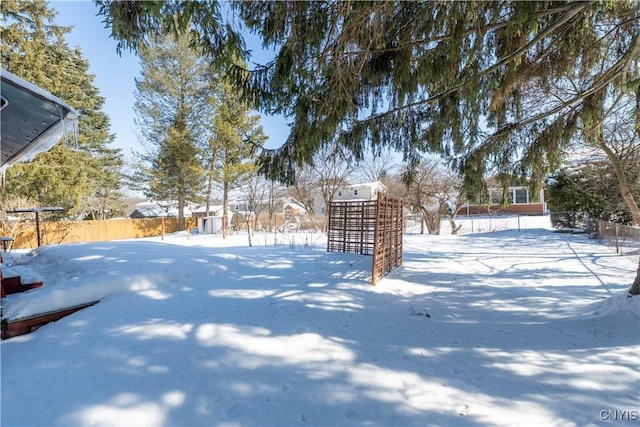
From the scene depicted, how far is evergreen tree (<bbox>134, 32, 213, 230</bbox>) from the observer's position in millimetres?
17281

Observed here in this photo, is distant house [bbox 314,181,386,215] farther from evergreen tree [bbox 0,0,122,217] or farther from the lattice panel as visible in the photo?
the lattice panel

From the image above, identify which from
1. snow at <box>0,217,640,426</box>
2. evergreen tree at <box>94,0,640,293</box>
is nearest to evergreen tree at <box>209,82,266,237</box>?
snow at <box>0,217,640,426</box>

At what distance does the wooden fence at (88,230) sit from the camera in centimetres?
1277

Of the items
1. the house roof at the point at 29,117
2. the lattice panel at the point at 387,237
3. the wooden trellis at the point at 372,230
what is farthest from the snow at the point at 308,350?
the house roof at the point at 29,117

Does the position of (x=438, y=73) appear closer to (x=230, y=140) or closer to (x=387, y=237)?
(x=387, y=237)

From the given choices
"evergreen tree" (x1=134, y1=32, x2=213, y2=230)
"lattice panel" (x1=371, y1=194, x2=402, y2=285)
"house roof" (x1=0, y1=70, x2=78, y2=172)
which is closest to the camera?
"house roof" (x1=0, y1=70, x2=78, y2=172)

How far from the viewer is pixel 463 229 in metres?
19.3

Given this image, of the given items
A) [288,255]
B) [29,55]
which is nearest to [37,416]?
[288,255]

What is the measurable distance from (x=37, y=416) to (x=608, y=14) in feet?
25.2

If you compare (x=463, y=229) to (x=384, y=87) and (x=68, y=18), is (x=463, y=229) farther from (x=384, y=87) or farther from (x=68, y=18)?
(x=68, y=18)

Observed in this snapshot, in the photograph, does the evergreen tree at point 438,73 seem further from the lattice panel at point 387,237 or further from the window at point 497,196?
the lattice panel at point 387,237

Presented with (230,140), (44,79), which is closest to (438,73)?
(44,79)

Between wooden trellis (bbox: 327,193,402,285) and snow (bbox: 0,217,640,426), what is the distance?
853 millimetres

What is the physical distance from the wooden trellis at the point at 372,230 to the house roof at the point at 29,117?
5036 millimetres
